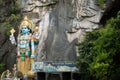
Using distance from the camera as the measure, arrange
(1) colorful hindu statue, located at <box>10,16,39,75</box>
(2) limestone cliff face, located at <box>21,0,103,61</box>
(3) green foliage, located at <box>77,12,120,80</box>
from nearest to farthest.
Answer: (3) green foliage, located at <box>77,12,120,80</box> → (2) limestone cliff face, located at <box>21,0,103,61</box> → (1) colorful hindu statue, located at <box>10,16,39,75</box>

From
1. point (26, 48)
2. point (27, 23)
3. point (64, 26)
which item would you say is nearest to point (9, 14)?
point (27, 23)

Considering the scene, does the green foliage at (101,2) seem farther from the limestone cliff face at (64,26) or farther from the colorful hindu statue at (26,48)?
the colorful hindu statue at (26,48)

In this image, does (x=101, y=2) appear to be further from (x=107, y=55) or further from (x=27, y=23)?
(x=107, y=55)

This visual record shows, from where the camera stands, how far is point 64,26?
13453mm

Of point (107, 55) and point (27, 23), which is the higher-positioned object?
point (27, 23)

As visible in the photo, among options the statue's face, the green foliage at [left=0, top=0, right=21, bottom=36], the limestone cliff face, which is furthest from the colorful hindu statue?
the green foliage at [left=0, top=0, right=21, bottom=36]

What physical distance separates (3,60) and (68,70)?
4.96 metres

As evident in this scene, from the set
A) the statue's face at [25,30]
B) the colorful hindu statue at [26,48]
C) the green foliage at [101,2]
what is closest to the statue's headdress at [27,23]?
the colorful hindu statue at [26,48]

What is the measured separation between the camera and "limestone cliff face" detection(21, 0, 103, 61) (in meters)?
13.2

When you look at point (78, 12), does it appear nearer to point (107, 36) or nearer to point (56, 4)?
point (56, 4)

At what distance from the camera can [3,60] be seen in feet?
52.7

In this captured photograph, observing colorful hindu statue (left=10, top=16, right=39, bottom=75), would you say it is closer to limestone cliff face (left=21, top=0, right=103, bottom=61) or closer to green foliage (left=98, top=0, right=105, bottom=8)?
limestone cliff face (left=21, top=0, right=103, bottom=61)

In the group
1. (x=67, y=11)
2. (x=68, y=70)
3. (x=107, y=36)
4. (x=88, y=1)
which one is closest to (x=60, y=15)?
(x=67, y=11)

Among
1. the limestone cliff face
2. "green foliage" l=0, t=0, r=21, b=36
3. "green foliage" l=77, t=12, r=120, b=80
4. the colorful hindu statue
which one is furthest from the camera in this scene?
"green foliage" l=0, t=0, r=21, b=36
